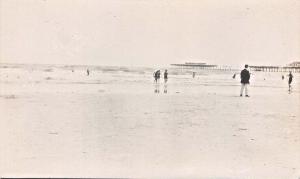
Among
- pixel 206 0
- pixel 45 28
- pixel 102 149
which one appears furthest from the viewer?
pixel 45 28

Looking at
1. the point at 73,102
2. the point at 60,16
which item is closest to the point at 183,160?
the point at 60,16

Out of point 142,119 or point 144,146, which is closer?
point 144,146

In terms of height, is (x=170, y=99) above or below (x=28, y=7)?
below

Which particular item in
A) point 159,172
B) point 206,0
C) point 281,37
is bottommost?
point 159,172

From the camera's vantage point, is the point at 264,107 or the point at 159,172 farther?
the point at 264,107

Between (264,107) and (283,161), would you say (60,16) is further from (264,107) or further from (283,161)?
(264,107)

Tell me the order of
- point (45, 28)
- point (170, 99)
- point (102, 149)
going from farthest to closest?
point (170, 99), point (45, 28), point (102, 149)

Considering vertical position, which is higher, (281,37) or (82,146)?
(281,37)

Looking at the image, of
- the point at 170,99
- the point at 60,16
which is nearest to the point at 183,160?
the point at 60,16

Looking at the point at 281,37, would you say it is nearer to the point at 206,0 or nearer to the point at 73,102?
the point at 206,0
